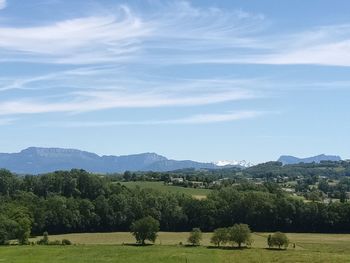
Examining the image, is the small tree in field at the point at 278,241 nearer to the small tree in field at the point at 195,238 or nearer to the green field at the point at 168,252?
the green field at the point at 168,252

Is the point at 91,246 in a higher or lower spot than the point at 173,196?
lower

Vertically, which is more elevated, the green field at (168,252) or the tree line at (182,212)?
the tree line at (182,212)

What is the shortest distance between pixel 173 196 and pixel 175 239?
1476 inches

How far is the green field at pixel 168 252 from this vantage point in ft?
297

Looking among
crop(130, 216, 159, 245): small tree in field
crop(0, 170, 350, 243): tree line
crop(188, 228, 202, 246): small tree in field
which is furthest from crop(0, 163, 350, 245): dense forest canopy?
crop(188, 228, 202, 246): small tree in field

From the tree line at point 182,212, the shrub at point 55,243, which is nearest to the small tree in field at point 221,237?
the shrub at point 55,243

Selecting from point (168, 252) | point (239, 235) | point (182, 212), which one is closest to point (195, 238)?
point (239, 235)

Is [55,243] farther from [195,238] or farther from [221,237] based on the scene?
[221,237]

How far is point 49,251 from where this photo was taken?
10200 centimetres

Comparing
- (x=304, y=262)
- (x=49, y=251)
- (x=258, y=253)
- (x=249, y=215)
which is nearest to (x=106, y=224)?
(x=249, y=215)

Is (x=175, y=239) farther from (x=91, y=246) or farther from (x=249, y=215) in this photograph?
(x=249, y=215)

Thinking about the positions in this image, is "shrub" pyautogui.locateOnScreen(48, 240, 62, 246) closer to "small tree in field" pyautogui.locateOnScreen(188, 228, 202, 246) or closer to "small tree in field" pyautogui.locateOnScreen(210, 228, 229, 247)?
"small tree in field" pyautogui.locateOnScreen(188, 228, 202, 246)

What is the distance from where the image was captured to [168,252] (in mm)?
100750

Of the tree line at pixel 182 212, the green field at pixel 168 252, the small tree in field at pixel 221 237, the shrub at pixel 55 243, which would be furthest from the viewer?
the tree line at pixel 182 212
